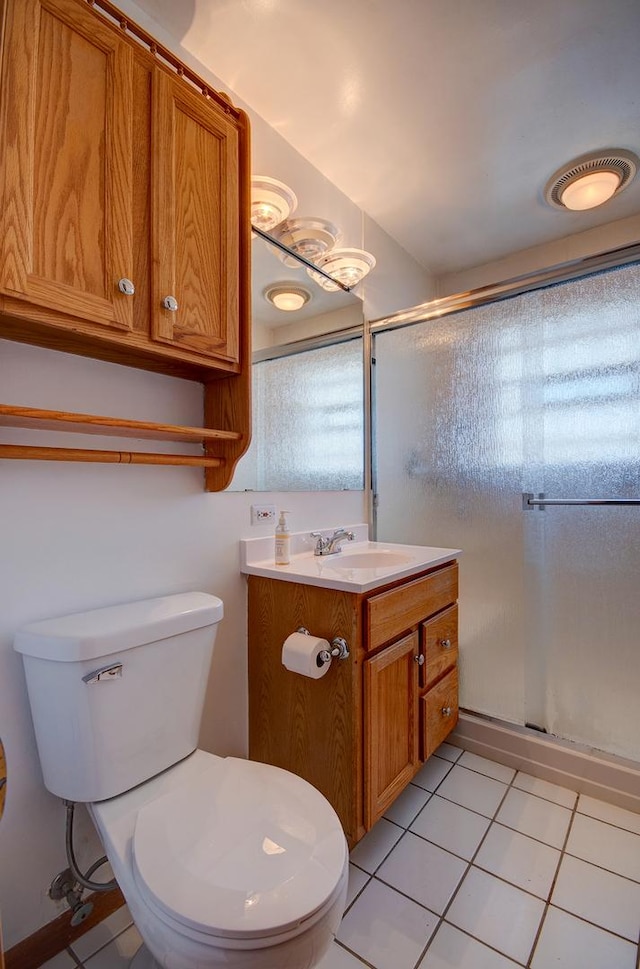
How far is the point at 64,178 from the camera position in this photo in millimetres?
869

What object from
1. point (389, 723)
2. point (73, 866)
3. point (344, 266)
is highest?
point (344, 266)

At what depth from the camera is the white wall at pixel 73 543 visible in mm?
978

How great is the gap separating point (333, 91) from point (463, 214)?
95cm

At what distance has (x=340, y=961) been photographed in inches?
41.2

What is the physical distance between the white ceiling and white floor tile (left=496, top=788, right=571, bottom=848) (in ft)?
8.12

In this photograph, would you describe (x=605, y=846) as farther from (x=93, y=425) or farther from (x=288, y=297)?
(x=288, y=297)

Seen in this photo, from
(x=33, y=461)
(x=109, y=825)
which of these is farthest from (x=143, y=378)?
(x=109, y=825)

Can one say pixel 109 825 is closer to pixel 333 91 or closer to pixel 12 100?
pixel 12 100

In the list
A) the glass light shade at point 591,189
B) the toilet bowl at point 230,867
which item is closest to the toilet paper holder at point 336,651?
the toilet bowl at point 230,867

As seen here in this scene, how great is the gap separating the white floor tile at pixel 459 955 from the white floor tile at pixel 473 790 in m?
0.47

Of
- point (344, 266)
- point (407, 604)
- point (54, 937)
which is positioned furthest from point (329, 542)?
point (54, 937)

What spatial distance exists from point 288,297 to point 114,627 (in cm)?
132

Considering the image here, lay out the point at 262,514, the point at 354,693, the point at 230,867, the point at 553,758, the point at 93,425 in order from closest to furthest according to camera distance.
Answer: the point at 230,867 → the point at 93,425 → the point at 354,693 → the point at 262,514 → the point at 553,758

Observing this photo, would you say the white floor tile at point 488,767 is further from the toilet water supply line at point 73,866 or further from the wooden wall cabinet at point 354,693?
the toilet water supply line at point 73,866
